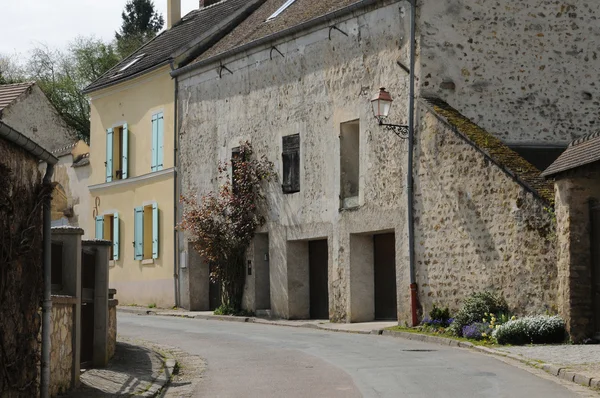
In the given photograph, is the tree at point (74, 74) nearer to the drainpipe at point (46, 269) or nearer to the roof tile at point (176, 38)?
the roof tile at point (176, 38)

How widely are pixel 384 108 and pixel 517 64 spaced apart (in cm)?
287

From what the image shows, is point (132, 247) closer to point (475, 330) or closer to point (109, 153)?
point (109, 153)

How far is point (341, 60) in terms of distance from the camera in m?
22.2

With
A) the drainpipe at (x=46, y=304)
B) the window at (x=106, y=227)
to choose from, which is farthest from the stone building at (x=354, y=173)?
the drainpipe at (x=46, y=304)

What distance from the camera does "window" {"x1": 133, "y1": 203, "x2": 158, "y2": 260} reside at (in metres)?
29.6

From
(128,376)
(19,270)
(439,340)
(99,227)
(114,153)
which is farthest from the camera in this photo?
(99,227)

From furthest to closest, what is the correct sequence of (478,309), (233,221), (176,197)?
(176,197)
(233,221)
(478,309)

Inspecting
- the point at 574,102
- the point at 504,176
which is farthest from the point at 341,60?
the point at 504,176

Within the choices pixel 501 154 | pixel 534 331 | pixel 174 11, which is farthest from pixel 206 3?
pixel 534 331

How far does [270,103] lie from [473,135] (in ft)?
24.7

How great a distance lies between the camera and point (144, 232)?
2970 centimetres

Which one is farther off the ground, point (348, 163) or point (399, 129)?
point (399, 129)

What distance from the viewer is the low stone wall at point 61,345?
33.2 ft

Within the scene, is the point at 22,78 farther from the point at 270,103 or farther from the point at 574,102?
the point at 574,102
